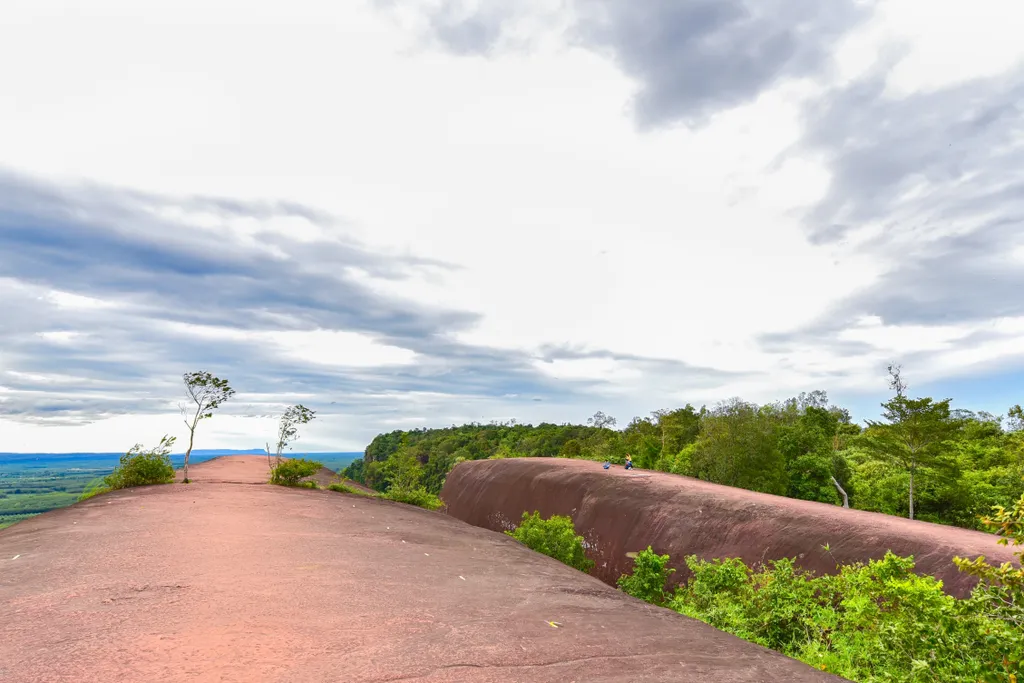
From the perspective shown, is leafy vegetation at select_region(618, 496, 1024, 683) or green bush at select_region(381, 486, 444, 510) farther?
green bush at select_region(381, 486, 444, 510)

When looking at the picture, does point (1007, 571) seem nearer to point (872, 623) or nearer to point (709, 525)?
point (872, 623)

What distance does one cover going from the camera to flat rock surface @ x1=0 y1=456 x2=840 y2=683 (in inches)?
244

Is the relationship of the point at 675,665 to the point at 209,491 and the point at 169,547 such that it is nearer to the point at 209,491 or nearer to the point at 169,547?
the point at 169,547

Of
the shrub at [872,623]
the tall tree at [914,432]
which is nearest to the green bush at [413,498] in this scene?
the shrub at [872,623]

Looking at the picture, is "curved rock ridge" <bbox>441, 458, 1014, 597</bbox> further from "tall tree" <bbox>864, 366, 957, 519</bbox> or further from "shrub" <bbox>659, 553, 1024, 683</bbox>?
"tall tree" <bbox>864, 366, 957, 519</bbox>

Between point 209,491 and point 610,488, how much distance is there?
19.9 metres

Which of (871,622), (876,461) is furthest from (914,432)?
(871,622)

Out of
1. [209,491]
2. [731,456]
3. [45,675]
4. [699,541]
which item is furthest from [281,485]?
[731,456]

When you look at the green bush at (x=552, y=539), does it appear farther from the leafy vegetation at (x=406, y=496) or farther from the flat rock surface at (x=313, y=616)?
the leafy vegetation at (x=406, y=496)

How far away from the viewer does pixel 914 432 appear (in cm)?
3008

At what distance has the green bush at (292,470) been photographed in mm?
29422

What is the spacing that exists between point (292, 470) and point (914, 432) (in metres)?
33.7

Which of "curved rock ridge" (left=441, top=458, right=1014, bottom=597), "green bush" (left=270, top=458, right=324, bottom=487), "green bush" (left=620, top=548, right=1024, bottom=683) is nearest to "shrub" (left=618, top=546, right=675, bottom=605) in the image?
"green bush" (left=620, top=548, right=1024, bottom=683)

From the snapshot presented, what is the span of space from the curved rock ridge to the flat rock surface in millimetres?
9159
